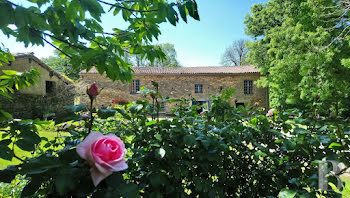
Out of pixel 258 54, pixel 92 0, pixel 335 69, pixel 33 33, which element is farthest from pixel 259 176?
pixel 258 54

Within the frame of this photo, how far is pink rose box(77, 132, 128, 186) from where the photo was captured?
60 centimetres

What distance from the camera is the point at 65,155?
0.76 meters

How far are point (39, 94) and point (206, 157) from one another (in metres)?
15.9

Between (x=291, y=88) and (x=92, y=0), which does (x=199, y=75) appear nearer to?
(x=291, y=88)

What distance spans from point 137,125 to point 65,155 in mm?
655

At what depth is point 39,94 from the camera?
13.6 meters

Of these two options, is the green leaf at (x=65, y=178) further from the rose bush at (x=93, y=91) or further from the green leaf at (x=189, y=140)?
the green leaf at (x=189, y=140)

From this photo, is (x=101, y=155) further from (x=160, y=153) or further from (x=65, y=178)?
(x=160, y=153)

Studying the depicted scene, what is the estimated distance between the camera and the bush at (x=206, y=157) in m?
0.89

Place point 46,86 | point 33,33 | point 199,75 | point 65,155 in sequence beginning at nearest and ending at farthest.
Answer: point 65,155, point 33,33, point 46,86, point 199,75

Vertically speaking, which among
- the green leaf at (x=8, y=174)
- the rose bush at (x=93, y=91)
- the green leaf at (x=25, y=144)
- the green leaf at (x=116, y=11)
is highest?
the green leaf at (x=116, y=11)

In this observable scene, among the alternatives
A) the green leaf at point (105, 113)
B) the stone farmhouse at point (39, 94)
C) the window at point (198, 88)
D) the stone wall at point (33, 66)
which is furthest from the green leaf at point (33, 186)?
the window at point (198, 88)

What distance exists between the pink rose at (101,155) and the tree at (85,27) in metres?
0.61

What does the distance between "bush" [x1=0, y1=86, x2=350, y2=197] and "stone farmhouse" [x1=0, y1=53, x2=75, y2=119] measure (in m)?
11.7
